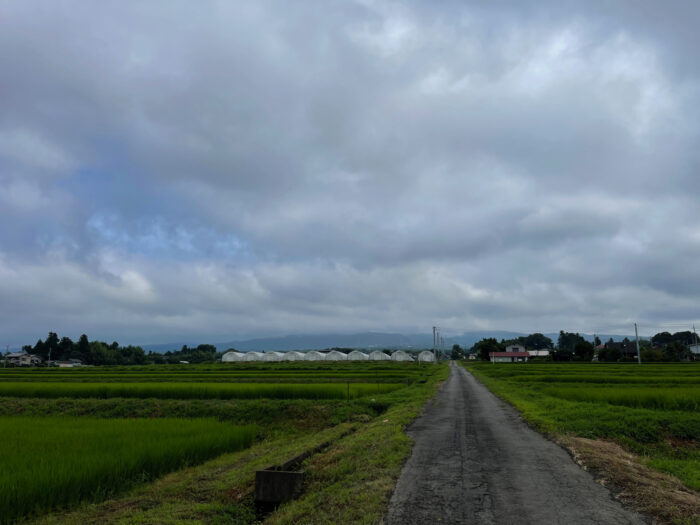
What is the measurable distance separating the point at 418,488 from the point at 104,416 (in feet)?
73.1

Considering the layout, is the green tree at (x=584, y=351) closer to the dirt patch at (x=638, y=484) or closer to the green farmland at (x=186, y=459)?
the green farmland at (x=186, y=459)

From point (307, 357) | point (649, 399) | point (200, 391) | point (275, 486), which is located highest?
point (275, 486)

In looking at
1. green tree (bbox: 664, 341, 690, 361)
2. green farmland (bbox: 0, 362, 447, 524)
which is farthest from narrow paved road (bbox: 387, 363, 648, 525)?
green tree (bbox: 664, 341, 690, 361)

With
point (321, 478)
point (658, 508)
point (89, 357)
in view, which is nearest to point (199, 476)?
point (321, 478)

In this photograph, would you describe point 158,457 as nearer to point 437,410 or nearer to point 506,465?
point 506,465

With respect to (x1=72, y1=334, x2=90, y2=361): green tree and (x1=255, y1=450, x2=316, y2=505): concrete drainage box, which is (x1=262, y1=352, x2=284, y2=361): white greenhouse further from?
(x1=255, y1=450, x2=316, y2=505): concrete drainage box

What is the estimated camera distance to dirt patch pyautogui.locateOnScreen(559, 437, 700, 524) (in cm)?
738

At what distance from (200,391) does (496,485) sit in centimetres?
2480

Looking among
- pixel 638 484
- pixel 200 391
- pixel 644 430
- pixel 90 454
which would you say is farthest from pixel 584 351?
pixel 90 454

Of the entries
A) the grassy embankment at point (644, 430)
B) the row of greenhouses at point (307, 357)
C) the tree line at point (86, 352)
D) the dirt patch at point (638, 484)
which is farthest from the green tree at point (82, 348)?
the dirt patch at point (638, 484)

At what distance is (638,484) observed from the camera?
8.86 m

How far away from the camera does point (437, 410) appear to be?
70.9 feet

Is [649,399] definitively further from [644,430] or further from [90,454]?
[90,454]

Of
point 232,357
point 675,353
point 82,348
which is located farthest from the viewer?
point 82,348
